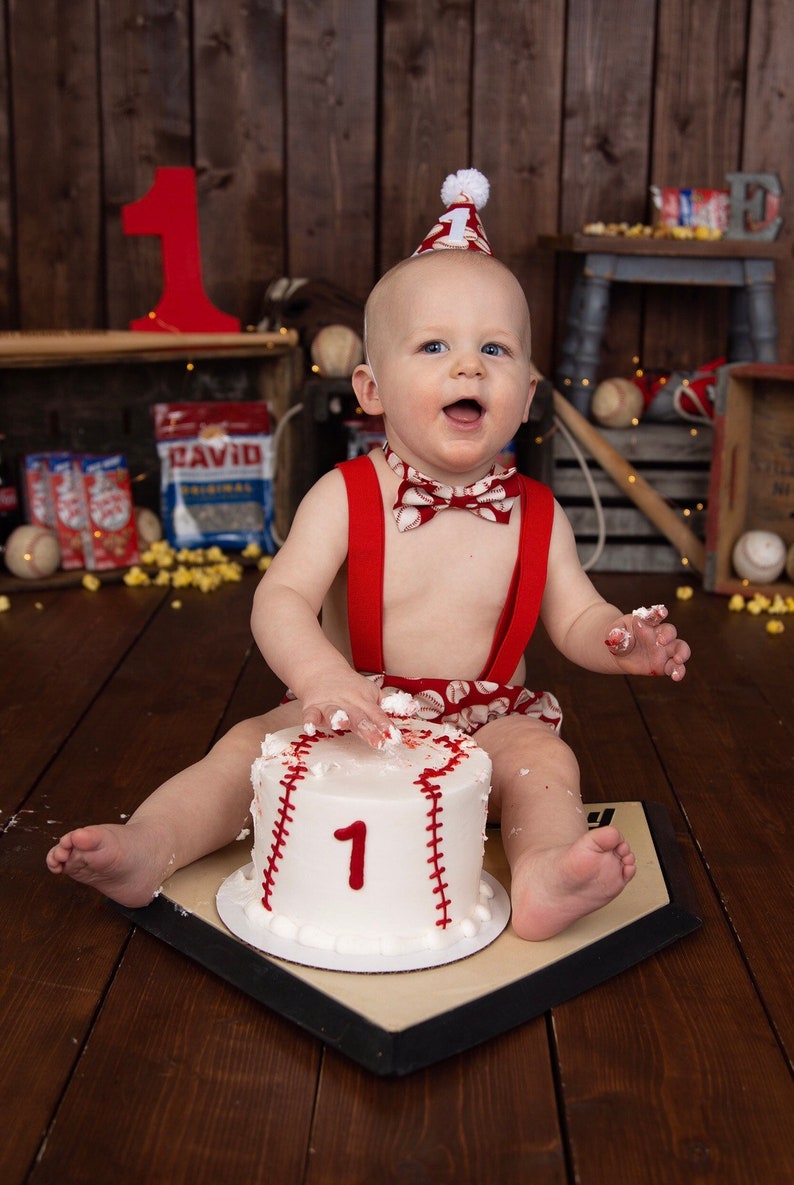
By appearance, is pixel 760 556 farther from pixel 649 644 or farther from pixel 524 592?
pixel 649 644

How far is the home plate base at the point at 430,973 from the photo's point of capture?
961mm

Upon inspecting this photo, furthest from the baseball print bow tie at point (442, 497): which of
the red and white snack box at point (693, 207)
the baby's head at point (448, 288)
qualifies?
the red and white snack box at point (693, 207)

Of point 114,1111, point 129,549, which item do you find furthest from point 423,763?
point 129,549

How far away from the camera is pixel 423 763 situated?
3.61 ft

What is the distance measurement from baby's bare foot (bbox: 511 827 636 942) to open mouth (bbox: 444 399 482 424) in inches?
16.6

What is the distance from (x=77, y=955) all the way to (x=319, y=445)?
1709 millimetres

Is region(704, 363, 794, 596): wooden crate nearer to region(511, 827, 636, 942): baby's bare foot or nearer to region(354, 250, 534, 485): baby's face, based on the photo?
region(354, 250, 534, 485): baby's face

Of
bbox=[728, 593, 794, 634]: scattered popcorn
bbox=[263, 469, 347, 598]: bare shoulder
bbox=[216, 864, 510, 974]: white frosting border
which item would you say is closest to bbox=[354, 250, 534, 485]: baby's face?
bbox=[263, 469, 347, 598]: bare shoulder

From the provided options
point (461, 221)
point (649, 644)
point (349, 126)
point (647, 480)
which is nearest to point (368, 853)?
point (649, 644)

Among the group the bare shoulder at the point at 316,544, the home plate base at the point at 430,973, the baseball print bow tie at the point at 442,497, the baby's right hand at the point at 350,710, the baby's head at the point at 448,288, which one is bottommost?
the home plate base at the point at 430,973

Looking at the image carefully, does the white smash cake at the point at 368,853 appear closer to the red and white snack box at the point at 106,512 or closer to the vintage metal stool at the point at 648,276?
the red and white snack box at the point at 106,512

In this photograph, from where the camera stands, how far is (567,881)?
105 centimetres

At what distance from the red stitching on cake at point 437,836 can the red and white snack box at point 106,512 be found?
159 centimetres

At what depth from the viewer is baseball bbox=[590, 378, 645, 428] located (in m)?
2.66
